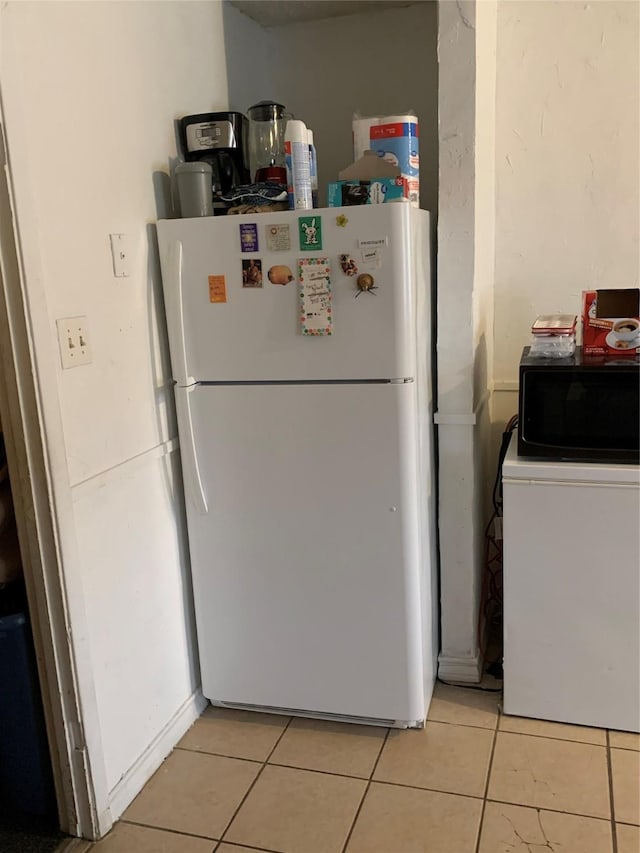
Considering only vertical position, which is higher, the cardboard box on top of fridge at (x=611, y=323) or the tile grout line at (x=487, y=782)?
the cardboard box on top of fridge at (x=611, y=323)

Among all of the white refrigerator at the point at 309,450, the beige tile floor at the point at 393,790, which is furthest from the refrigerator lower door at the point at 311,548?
the beige tile floor at the point at 393,790

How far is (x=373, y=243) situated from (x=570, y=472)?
0.82 m

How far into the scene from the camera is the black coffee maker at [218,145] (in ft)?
7.06

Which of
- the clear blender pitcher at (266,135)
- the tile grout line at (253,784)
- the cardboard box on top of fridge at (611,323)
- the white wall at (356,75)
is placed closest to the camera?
the tile grout line at (253,784)

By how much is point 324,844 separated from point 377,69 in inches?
95.8

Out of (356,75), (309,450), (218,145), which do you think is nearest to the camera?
(309,450)

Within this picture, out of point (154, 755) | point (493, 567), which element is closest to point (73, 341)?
point (154, 755)

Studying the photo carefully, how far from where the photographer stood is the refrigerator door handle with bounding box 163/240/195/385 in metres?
2.02

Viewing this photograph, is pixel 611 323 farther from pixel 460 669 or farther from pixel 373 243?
pixel 460 669

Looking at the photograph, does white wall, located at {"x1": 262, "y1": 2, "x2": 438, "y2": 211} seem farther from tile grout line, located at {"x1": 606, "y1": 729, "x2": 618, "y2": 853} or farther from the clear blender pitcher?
tile grout line, located at {"x1": 606, "y1": 729, "x2": 618, "y2": 853}

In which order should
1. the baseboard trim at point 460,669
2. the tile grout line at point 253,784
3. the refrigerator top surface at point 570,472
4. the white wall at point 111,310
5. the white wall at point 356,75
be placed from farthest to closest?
the white wall at point 356,75 < the baseboard trim at point 460,669 < the refrigerator top surface at point 570,472 < the tile grout line at point 253,784 < the white wall at point 111,310

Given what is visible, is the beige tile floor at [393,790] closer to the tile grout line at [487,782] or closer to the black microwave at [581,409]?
the tile grout line at [487,782]

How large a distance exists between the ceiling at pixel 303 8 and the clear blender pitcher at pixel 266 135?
1.49 ft

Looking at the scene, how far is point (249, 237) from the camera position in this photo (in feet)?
6.53
